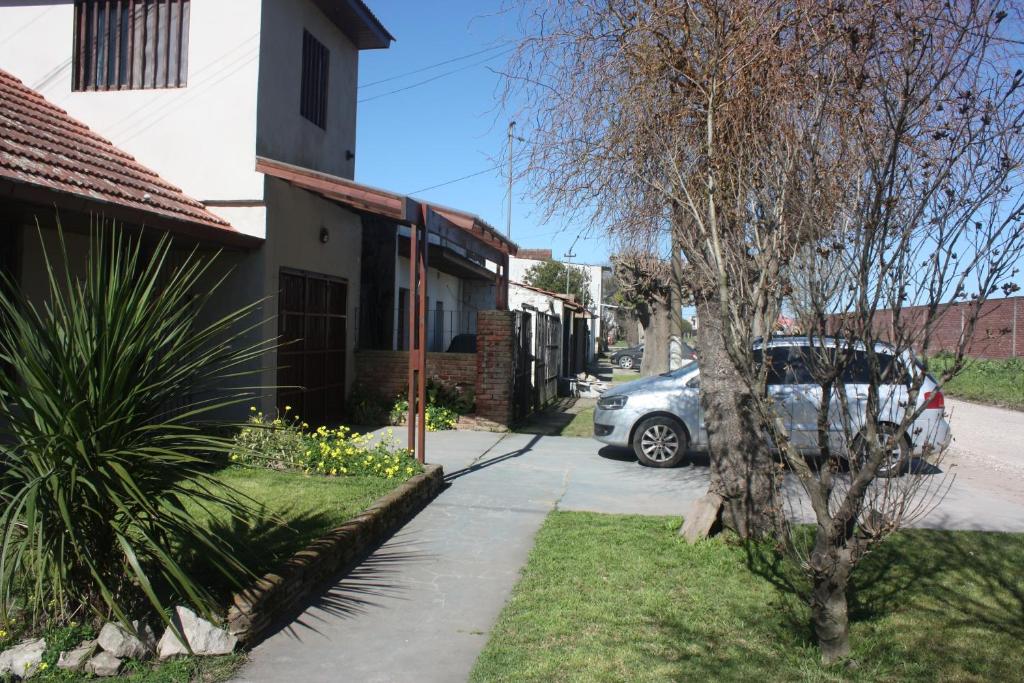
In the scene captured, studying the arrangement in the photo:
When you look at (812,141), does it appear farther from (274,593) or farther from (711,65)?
(274,593)

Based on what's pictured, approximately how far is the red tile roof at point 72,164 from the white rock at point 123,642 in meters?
3.72

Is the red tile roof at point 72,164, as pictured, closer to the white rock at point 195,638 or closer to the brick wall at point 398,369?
the white rock at point 195,638

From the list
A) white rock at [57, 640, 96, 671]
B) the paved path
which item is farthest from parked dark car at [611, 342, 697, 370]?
white rock at [57, 640, 96, 671]

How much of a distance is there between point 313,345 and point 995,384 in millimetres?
22427

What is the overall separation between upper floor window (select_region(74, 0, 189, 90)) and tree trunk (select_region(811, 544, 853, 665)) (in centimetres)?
1007

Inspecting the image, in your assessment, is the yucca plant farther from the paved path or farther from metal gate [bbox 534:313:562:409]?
metal gate [bbox 534:313:562:409]

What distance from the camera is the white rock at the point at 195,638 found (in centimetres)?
434

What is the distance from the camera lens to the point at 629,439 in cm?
1084

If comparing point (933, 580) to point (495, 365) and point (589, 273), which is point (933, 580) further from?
point (589, 273)

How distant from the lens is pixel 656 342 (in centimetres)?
2409

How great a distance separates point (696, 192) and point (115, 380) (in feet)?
13.8

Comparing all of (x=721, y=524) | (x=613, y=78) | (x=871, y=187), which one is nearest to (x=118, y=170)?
(x=613, y=78)

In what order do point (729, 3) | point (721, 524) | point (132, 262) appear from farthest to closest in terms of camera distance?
point (721, 524)
point (729, 3)
point (132, 262)

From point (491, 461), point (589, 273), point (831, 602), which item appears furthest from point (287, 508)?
point (589, 273)
